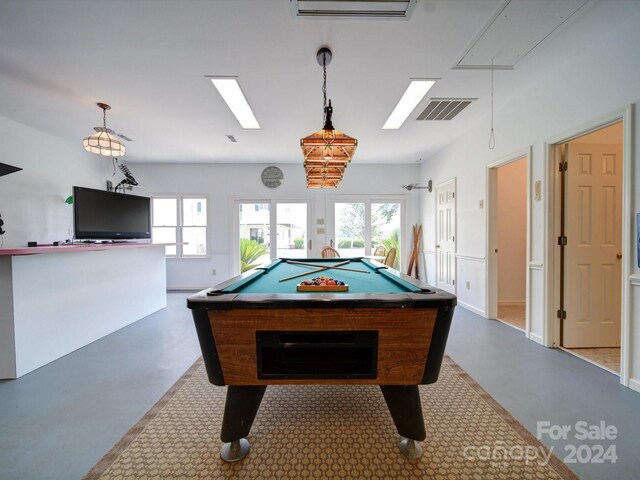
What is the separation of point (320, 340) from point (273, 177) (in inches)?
198

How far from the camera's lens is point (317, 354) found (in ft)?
4.42

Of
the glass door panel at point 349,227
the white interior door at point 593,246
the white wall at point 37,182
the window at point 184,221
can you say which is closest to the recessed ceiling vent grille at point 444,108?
the white interior door at point 593,246

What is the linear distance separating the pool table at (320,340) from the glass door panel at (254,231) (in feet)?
15.5


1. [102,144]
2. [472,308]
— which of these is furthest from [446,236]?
[102,144]

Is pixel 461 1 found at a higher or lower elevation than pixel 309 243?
higher

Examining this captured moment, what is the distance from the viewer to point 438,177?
5164mm

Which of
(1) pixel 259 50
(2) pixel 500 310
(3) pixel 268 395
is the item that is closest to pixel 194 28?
(1) pixel 259 50

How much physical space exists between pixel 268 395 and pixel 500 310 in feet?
12.7

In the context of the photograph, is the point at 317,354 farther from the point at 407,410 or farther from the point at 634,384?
the point at 634,384

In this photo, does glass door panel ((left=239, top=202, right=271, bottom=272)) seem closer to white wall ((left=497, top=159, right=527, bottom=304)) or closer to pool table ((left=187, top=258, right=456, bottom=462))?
white wall ((left=497, top=159, right=527, bottom=304))

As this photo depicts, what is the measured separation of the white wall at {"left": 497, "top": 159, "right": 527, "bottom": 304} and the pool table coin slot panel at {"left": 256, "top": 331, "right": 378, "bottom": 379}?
13.8ft

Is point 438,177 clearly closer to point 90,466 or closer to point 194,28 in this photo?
point 194,28

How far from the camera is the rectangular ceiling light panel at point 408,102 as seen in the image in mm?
2869

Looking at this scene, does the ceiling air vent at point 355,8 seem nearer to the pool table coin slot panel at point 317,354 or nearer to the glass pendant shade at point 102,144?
the pool table coin slot panel at point 317,354
